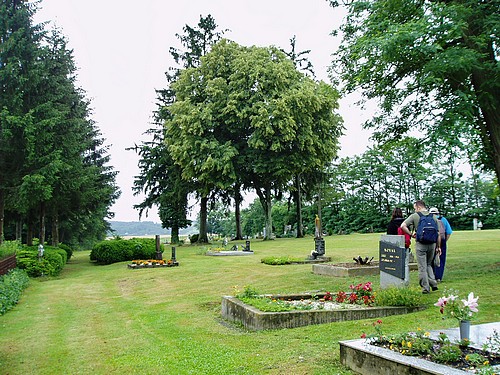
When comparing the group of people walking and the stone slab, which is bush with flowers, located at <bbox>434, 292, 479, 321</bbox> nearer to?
the group of people walking

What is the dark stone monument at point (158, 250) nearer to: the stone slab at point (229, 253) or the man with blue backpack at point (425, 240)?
the stone slab at point (229, 253)

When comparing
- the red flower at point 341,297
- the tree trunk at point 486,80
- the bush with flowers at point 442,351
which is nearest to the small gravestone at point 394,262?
the red flower at point 341,297

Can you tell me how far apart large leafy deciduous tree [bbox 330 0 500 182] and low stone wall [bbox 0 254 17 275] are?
1248 cm

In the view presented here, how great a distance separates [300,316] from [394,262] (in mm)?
2984

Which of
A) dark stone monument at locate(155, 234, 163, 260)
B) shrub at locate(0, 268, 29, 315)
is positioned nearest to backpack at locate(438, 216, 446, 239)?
shrub at locate(0, 268, 29, 315)

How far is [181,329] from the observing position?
8195mm

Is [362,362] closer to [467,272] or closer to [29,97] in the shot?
[467,272]

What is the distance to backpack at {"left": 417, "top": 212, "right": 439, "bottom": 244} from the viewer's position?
9.27 metres

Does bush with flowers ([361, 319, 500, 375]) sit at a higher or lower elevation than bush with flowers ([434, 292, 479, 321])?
lower

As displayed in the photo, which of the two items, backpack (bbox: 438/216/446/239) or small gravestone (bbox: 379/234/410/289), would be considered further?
backpack (bbox: 438/216/446/239)

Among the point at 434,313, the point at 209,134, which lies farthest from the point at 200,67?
the point at 434,313

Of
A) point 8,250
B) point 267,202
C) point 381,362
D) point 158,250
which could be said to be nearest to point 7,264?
point 8,250

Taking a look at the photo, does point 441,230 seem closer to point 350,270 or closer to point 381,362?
point 350,270

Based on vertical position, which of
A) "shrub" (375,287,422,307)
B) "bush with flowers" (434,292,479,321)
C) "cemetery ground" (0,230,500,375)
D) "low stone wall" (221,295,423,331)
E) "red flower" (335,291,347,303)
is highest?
"bush with flowers" (434,292,479,321)
